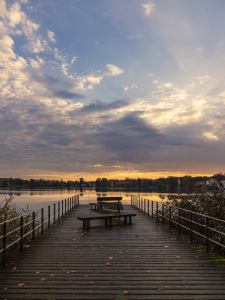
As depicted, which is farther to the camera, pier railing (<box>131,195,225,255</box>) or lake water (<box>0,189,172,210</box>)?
lake water (<box>0,189,172,210</box>)

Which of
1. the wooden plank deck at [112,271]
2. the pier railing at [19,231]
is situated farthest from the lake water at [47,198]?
the wooden plank deck at [112,271]

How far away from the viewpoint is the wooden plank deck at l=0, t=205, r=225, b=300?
456 centimetres

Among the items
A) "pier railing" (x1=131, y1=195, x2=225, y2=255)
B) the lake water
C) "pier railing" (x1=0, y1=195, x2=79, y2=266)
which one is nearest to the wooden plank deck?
"pier railing" (x1=0, y1=195, x2=79, y2=266)

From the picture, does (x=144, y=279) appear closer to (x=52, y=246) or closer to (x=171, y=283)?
(x=171, y=283)

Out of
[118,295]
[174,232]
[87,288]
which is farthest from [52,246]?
[174,232]

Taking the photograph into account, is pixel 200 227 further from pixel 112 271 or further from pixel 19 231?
pixel 19 231

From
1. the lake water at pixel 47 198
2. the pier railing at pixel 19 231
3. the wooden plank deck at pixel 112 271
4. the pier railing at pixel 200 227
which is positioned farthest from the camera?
the lake water at pixel 47 198

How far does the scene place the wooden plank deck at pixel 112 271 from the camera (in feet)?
15.0

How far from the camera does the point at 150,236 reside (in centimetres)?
976

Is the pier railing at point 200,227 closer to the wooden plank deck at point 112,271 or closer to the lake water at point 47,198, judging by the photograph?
the wooden plank deck at point 112,271

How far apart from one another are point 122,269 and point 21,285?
6.90 feet

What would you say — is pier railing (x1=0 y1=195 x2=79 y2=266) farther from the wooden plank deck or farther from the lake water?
the lake water

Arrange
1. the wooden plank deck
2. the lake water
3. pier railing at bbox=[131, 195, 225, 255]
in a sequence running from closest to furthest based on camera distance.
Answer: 1. the wooden plank deck
2. pier railing at bbox=[131, 195, 225, 255]
3. the lake water

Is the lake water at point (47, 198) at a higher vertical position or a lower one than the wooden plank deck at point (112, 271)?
lower
